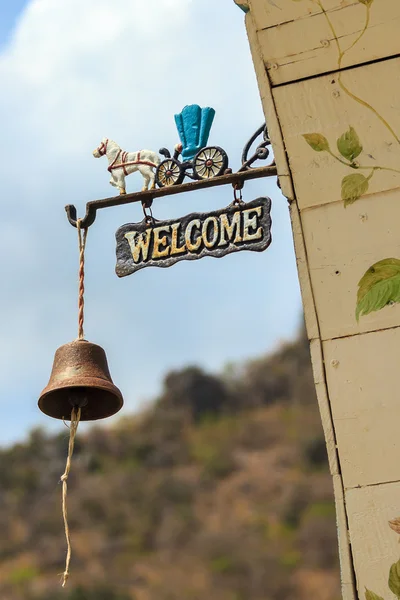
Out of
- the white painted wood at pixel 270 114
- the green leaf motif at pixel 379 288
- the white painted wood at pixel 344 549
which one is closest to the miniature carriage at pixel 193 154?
the white painted wood at pixel 270 114

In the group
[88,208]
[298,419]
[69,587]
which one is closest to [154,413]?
[298,419]

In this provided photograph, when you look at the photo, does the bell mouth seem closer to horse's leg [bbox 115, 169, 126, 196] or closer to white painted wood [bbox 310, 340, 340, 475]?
horse's leg [bbox 115, 169, 126, 196]

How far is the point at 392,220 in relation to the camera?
12.4 feet


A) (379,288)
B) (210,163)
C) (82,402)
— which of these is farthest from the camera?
(82,402)

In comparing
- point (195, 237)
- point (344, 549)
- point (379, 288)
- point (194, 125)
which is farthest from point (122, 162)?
point (344, 549)

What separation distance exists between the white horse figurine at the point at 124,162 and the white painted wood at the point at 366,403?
1.49m

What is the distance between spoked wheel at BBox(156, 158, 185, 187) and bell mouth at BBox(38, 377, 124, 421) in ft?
3.20

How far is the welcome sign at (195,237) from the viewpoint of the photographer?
4434 mm

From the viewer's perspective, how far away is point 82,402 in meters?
5.16

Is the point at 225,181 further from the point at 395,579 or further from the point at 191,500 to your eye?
the point at 191,500

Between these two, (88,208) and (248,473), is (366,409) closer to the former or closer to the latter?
(88,208)

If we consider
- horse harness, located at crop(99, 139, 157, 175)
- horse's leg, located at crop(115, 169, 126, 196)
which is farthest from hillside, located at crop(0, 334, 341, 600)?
horse's leg, located at crop(115, 169, 126, 196)

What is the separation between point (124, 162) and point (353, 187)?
149 centimetres

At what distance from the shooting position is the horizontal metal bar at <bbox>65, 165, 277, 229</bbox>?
4.52 m
